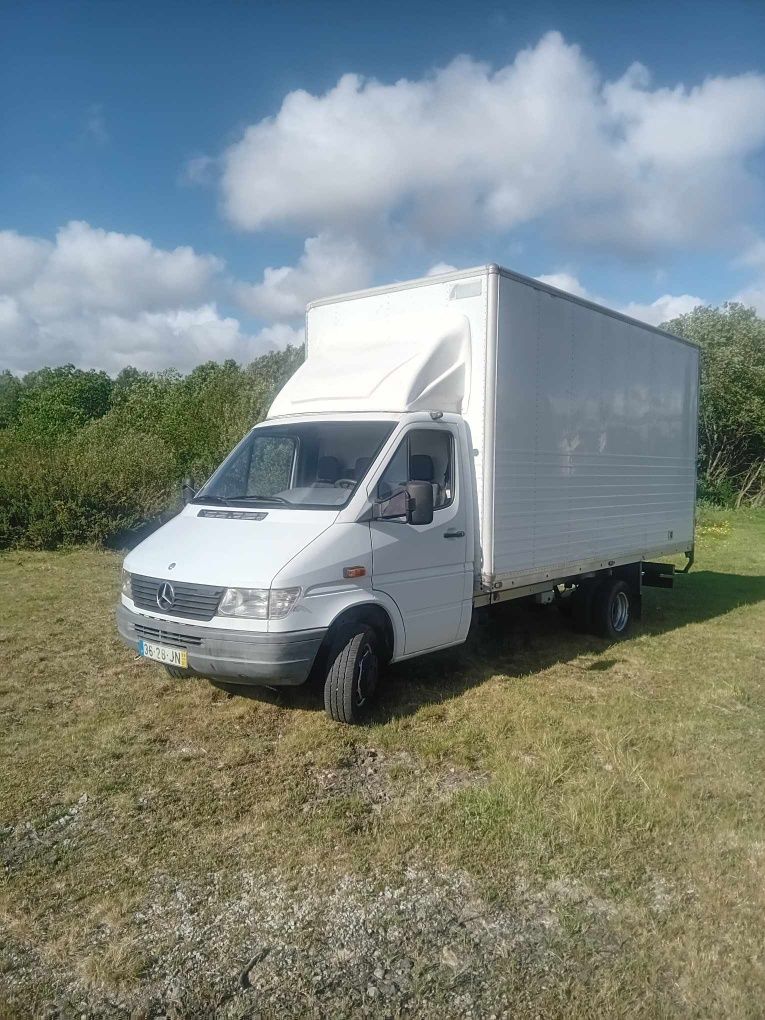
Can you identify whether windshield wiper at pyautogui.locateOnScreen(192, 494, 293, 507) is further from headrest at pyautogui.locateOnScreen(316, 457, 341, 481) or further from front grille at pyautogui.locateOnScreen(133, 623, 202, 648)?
front grille at pyautogui.locateOnScreen(133, 623, 202, 648)

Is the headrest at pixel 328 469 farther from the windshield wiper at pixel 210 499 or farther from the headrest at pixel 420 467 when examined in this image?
the windshield wiper at pixel 210 499

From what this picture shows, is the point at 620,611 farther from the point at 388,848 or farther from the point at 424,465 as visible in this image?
the point at 388,848

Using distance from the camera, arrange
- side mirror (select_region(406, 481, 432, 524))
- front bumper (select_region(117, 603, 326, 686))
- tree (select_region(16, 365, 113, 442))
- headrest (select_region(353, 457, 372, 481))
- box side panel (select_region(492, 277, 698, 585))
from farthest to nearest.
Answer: tree (select_region(16, 365, 113, 442))
box side panel (select_region(492, 277, 698, 585))
headrest (select_region(353, 457, 372, 481))
side mirror (select_region(406, 481, 432, 524))
front bumper (select_region(117, 603, 326, 686))

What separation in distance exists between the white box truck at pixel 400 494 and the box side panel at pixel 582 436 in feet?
0.08

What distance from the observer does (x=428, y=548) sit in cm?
604

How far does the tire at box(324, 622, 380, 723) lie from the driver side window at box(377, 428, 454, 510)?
1024 millimetres

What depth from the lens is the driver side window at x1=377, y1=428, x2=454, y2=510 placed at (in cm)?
593

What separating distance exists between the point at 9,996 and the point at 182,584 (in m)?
2.74

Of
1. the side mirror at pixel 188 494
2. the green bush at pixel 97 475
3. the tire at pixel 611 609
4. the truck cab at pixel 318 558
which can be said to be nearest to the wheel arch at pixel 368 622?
the truck cab at pixel 318 558

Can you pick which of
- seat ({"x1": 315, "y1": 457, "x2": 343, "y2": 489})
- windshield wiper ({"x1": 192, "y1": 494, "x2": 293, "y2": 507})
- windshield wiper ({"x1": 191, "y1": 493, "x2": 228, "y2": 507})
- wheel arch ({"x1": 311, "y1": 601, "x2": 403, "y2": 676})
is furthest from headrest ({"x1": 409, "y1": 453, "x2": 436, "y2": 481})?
windshield wiper ({"x1": 191, "y1": 493, "x2": 228, "y2": 507})

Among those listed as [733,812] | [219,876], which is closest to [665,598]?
[733,812]

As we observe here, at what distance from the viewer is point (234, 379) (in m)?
26.7

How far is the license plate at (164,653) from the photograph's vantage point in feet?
17.6

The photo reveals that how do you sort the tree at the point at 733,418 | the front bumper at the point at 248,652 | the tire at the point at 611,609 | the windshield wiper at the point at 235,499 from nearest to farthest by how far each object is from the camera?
the front bumper at the point at 248,652 < the windshield wiper at the point at 235,499 < the tire at the point at 611,609 < the tree at the point at 733,418
